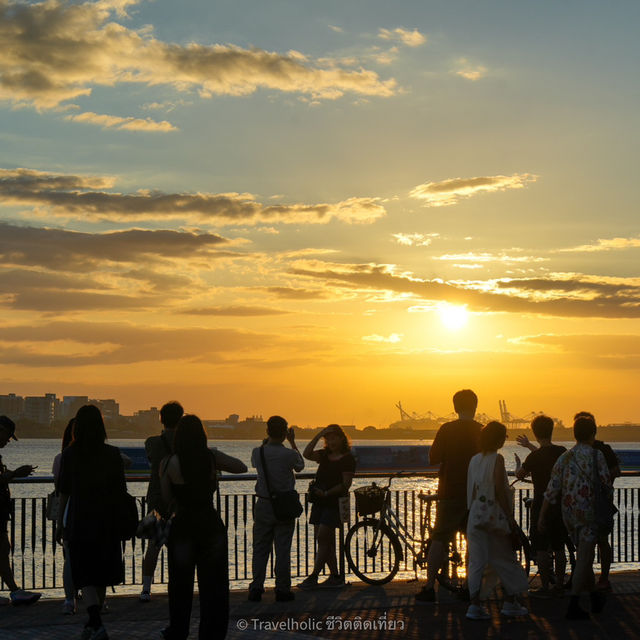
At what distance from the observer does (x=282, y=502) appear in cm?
1159

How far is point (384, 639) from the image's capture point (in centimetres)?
905

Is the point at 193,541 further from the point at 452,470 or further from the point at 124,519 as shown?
the point at 452,470

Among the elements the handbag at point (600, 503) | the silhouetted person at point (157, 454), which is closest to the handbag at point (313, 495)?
the silhouetted person at point (157, 454)

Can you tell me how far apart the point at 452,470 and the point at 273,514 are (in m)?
2.02

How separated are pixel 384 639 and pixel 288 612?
1788 mm

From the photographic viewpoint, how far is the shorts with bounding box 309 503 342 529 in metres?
12.6

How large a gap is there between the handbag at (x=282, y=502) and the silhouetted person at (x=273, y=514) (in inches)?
1.3

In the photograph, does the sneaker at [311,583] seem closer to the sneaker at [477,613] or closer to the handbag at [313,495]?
the handbag at [313,495]

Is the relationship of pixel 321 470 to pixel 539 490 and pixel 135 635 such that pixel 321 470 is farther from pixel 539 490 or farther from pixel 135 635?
pixel 135 635

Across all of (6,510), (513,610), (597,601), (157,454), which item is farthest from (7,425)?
(597,601)

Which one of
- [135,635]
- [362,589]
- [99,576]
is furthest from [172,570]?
[362,589]

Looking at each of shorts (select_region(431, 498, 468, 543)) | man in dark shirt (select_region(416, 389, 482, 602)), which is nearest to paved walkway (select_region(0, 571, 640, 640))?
man in dark shirt (select_region(416, 389, 482, 602))

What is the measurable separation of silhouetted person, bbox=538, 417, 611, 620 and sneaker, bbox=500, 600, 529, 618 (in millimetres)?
450

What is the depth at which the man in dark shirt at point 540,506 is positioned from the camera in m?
11.7
